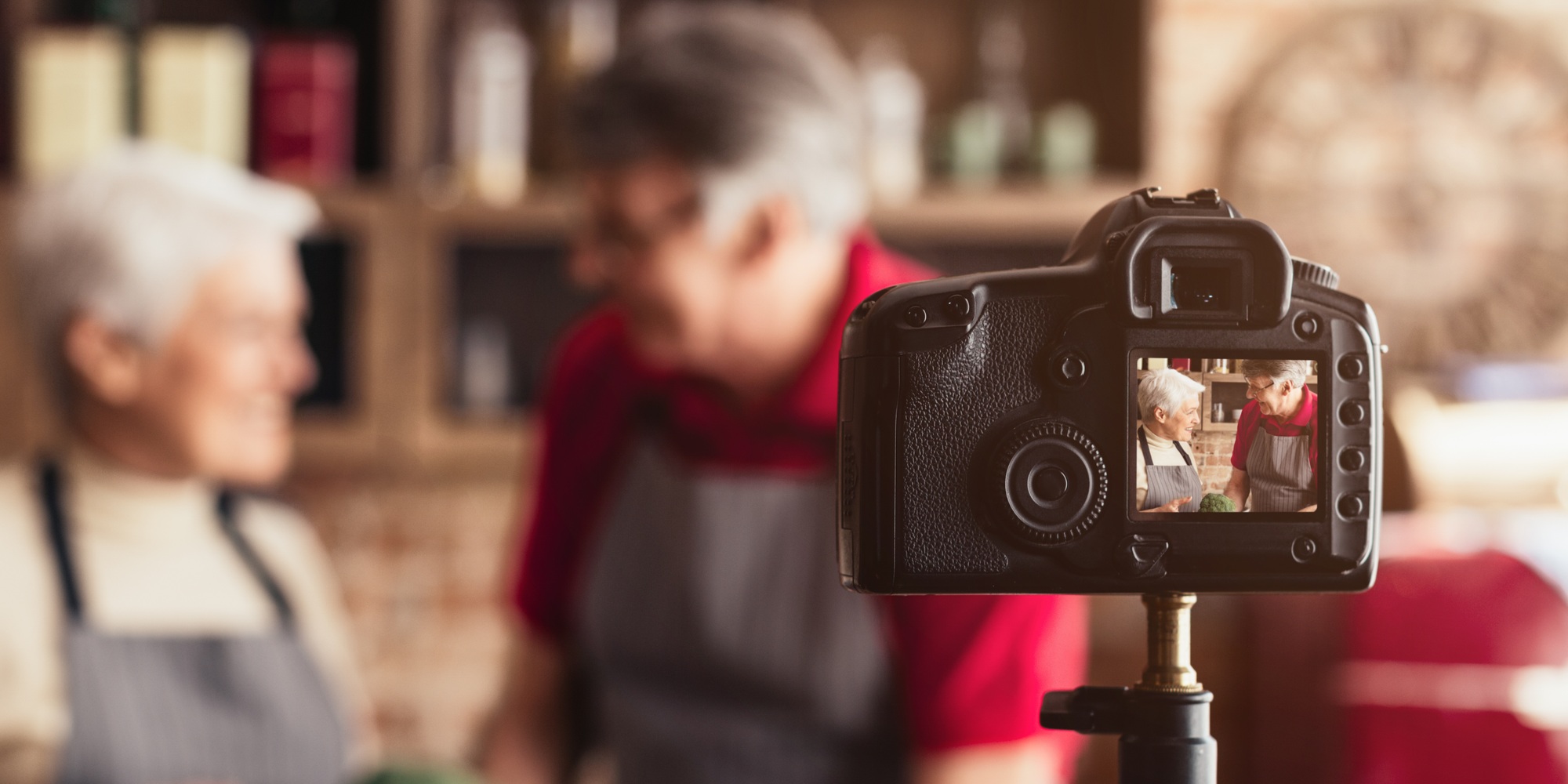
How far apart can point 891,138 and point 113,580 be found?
121 cm

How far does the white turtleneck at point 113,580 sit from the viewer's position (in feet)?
4.64

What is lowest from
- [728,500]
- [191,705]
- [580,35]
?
[191,705]

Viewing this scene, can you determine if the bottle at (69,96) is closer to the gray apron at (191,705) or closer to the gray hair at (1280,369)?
the gray apron at (191,705)

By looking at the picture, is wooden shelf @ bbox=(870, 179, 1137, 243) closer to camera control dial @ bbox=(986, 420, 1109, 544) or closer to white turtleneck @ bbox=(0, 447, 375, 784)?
white turtleneck @ bbox=(0, 447, 375, 784)

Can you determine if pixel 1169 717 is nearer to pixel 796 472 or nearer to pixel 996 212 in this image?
pixel 796 472

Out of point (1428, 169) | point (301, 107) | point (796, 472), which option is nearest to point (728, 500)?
point (796, 472)

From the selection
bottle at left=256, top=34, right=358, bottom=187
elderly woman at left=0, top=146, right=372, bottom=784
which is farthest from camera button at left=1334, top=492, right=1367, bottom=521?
bottle at left=256, top=34, right=358, bottom=187

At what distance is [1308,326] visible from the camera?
40cm

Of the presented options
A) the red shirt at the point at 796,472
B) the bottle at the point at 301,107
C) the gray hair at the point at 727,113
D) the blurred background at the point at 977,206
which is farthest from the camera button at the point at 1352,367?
the bottle at the point at 301,107

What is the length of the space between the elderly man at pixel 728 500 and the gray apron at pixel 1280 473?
2.45ft

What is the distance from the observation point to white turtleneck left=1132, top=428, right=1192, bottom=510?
1.32 ft

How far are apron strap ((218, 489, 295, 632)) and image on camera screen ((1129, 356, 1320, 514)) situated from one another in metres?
1.46

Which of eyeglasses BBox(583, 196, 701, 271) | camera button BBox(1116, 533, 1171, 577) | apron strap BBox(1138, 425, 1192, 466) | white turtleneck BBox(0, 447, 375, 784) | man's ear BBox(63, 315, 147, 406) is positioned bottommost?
white turtleneck BBox(0, 447, 375, 784)

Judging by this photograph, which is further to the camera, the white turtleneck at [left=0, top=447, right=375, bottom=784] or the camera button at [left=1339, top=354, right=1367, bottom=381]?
the white turtleneck at [left=0, top=447, right=375, bottom=784]
